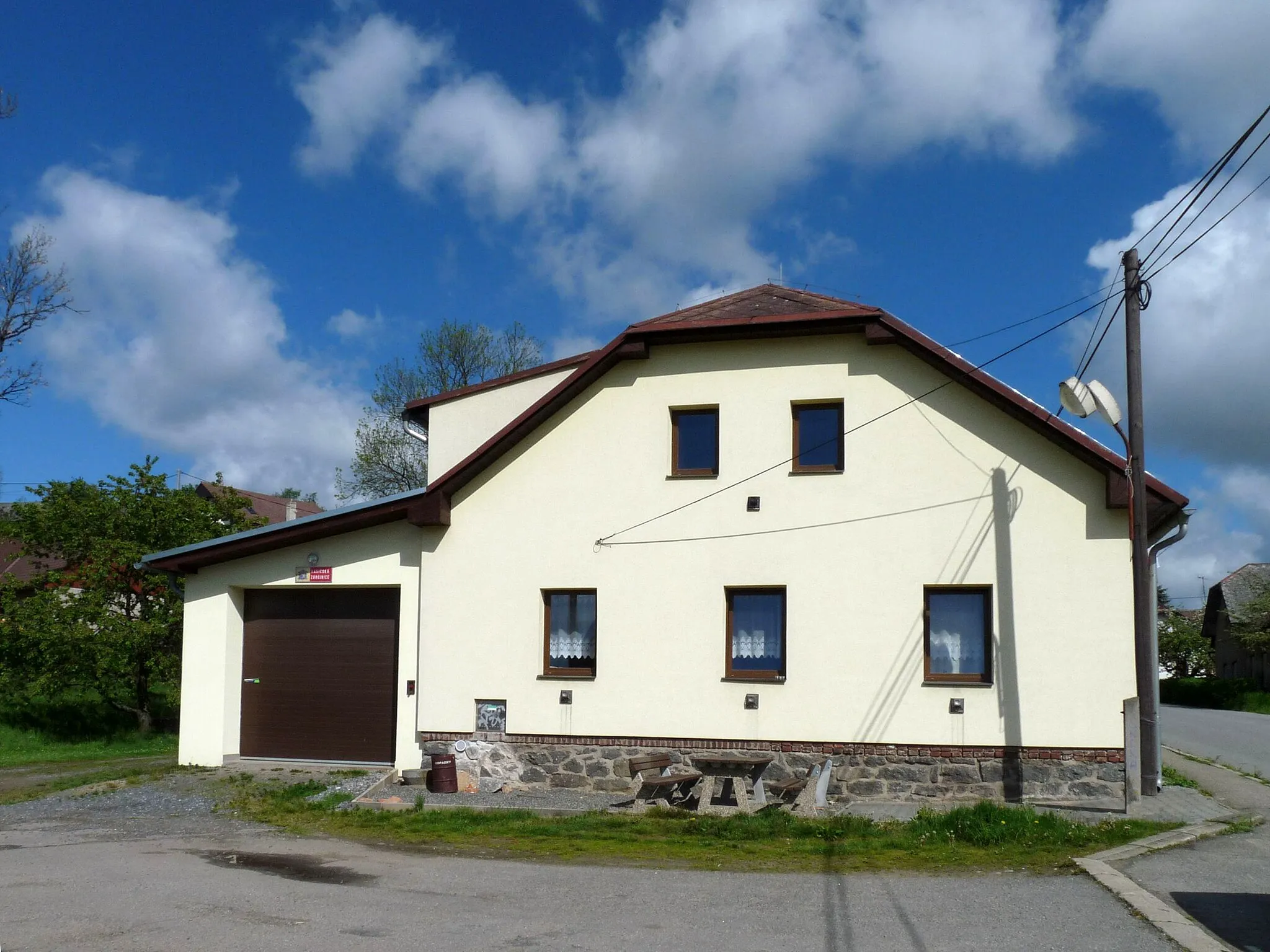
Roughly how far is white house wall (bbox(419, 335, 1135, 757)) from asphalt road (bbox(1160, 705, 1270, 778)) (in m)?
6.22

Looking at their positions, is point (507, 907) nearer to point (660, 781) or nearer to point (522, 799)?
point (660, 781)

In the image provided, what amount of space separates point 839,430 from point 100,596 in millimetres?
14794

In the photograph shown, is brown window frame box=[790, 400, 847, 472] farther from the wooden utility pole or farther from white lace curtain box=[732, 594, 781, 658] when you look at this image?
the wooden utility pole

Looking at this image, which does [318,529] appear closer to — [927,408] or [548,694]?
[548,694]

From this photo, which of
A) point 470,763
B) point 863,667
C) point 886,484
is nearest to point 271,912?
point 470,763

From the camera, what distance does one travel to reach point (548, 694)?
15117 millimetres

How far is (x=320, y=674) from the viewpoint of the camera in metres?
16.9

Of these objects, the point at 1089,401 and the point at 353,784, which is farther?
the point at 353,784

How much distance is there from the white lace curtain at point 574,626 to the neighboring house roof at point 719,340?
6.77 ft

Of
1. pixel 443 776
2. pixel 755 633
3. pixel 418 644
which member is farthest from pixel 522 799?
pixel 755 633

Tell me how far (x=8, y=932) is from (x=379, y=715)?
30.2 feet

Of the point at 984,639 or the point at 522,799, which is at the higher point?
the point at 984,639

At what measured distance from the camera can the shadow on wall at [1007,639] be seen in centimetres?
1338

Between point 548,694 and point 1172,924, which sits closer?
point 1172,924
